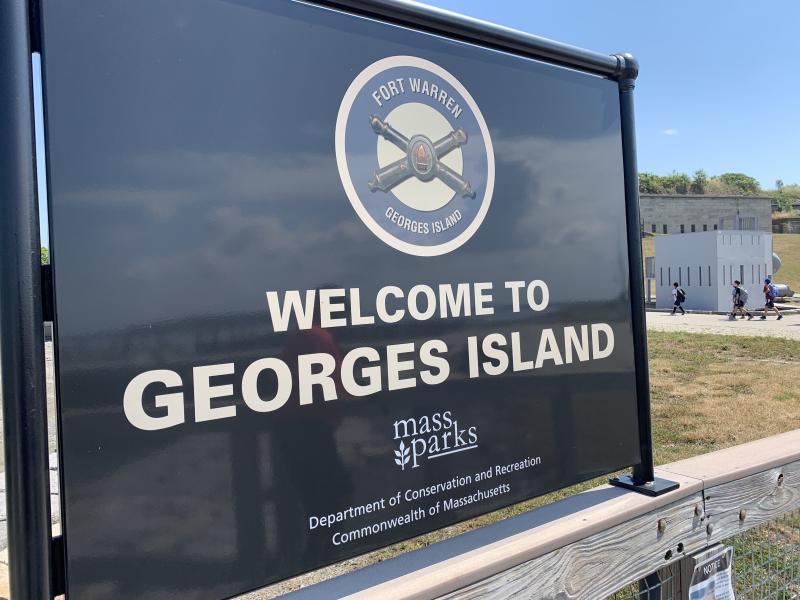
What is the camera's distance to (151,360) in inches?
45.0

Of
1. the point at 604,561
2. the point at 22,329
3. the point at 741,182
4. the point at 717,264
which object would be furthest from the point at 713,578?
the point at 741,182

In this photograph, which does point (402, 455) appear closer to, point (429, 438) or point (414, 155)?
point (429, 438)

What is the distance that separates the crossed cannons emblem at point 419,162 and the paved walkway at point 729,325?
1609cm

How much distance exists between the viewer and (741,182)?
359 ft

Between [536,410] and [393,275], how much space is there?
57 cm

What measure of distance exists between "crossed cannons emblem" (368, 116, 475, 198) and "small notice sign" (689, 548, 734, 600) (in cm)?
132

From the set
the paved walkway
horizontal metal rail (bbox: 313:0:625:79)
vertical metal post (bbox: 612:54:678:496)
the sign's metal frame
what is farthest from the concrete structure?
the sign's metal frame

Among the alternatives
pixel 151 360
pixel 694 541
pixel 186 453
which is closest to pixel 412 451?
pixel 186 453

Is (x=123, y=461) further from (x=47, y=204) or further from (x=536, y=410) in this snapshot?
(x=536, y=410)

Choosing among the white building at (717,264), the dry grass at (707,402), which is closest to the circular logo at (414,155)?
the dry grass at (707,402)

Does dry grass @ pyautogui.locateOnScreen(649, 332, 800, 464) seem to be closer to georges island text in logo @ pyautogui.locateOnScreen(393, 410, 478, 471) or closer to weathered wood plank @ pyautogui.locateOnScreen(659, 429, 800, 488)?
weathered wood plank @ pyautogui.locateOnScreen(659, 429, 800, 488)

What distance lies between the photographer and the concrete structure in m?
72.4

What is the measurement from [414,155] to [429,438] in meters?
0.67

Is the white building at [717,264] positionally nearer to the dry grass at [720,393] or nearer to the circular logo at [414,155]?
the dry grass at [720,393]
